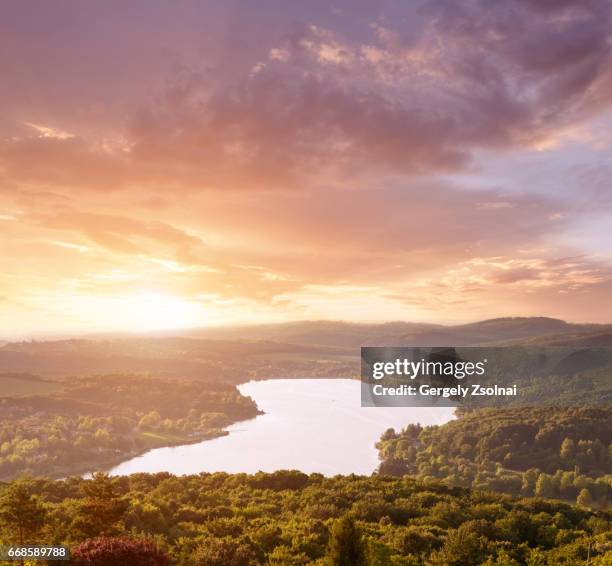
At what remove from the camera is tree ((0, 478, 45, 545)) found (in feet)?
84.7

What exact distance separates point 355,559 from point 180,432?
600 ft

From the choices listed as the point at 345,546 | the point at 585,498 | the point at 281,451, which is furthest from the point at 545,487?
the point at 345,546

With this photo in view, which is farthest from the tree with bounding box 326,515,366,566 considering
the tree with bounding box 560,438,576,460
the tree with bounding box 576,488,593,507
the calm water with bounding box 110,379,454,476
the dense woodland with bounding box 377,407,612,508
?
the tree with bounding box 560,438,576,460

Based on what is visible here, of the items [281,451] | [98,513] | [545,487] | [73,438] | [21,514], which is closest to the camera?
[98,513]

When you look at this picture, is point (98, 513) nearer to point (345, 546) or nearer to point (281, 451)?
point (345, 546)

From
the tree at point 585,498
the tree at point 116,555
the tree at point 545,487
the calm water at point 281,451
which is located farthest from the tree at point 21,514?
the tree at point 545,487

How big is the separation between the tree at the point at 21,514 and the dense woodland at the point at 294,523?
53 mm

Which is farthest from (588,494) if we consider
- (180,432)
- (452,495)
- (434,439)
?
(180,432)

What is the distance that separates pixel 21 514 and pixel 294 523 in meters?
16.4

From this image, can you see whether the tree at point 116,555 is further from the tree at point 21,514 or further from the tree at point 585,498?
the tree at point 585,498

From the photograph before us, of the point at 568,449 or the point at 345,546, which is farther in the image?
the point at 568,449

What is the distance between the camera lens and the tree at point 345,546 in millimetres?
20500

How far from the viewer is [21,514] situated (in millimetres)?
25891

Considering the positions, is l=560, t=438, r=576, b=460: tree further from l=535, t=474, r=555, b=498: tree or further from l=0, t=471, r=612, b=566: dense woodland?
l=0, t=471, r=612, b=566: dense woodland
